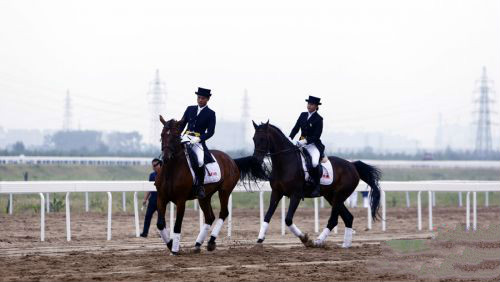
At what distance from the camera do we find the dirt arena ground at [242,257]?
1062 cm

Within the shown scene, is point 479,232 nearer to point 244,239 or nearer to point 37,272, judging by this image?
point 244,239

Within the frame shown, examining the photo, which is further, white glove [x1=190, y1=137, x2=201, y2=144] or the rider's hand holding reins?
the rider's hand holding reins

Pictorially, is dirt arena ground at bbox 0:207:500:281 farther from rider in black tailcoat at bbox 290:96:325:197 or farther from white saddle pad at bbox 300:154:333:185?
rider in black tailcoat at bbox 290:96:325:197

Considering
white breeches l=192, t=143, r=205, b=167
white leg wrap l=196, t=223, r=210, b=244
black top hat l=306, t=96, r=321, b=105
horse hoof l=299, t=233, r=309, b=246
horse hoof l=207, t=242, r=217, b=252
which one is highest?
black top hat l=306, t=96, r=321, b=105

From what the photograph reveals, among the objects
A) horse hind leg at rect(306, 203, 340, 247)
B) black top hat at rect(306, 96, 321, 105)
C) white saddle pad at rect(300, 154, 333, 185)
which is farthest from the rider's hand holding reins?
horse hind leg at rect(306, 203, 340, 247)

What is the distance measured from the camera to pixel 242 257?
1288cm

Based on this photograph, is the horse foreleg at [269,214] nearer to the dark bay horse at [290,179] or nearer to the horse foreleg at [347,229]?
the dark bay horse at [290,179]

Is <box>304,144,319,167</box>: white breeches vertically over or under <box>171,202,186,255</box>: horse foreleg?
over

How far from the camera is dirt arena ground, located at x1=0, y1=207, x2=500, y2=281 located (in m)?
10.6

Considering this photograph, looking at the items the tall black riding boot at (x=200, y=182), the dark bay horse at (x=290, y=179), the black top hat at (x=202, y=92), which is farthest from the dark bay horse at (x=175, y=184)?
the black top hat at (x=202, y=92)

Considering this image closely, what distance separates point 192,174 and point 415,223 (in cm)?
1025

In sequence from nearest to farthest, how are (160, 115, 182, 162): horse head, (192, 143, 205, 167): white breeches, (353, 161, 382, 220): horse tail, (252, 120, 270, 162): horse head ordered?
1. (160, 115, 182, 162): horse head
2. (192, 143, 205, 167): white breeches
3. (252, 120, 270, 162): horse head
4. (353, 161, 382, 220): horse tail

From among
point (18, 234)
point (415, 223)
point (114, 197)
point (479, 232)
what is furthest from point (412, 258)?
point (114, 197)

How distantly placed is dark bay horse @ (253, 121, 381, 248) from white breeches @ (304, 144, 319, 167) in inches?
9.6
